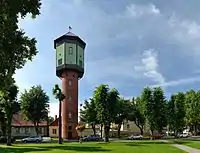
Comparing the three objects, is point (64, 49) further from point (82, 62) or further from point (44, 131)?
point (44, 131)

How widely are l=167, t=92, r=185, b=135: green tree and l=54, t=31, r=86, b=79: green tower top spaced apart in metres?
28.1

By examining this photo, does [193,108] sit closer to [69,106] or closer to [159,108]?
[159,108]

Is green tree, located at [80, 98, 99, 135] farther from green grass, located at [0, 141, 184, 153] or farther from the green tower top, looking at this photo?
green grass, located at [0, 141, 184, 153]

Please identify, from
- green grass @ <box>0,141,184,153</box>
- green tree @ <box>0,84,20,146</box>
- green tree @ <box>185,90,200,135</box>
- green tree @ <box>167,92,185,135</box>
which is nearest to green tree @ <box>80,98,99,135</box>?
green tree @ <box>167,92,185,135</box>

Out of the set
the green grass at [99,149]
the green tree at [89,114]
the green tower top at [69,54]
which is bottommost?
the green grass at [99,149]

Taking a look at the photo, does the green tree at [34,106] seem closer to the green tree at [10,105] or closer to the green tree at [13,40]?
the green tree at [10,105]

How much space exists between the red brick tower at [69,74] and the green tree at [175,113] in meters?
28.0

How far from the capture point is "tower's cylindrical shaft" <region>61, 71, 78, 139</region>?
10406 cm

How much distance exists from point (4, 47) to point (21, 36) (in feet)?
4.89

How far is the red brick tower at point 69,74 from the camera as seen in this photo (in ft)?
342

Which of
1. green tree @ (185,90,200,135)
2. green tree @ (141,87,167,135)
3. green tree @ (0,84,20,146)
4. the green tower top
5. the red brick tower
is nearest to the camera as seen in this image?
green tree @ (0,84,20,146)

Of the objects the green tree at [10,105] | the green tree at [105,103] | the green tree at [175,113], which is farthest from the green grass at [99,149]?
the green tree at [175,113]

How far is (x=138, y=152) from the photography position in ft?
127

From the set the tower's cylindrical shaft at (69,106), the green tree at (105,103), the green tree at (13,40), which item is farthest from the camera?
the tower's cylindrical shaft at (69,106)
